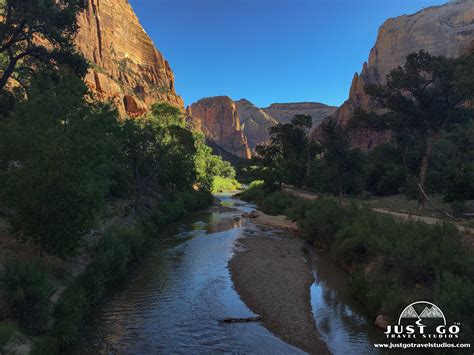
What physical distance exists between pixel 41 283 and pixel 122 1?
605ft

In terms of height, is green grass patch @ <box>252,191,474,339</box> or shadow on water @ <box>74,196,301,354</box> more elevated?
Answer: green grass patch @ <box>252,191,474,339</box>

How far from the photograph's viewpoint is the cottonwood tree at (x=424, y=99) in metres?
30.4

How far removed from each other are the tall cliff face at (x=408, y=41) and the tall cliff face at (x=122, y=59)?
87942 mm

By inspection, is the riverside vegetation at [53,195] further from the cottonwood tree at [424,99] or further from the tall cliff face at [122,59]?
the tall cliff face at [122,59]

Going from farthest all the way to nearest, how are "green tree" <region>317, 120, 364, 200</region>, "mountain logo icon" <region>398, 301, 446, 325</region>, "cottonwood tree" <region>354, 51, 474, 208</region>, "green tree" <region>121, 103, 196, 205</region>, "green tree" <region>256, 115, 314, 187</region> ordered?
"green tree" <region>256, 115, 314, 187</region> < "green tree" <region>317, 120, 364, 200</region> < "green tree" <region>121, 103, 196, 205</region> < "cottonwood tree" <region>354, 51, 474, 208</region> < "mountain logo icon" <region>398, 301, 446, 325</region>

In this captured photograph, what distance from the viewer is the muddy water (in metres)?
11.7

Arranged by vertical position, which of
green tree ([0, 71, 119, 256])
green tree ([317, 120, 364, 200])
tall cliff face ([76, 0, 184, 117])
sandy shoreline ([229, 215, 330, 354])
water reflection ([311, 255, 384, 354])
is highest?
tall cliff face ([76, 0, 184, 117])

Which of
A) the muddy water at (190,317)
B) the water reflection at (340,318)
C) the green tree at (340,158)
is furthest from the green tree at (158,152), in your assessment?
the water reflection at (340,318)

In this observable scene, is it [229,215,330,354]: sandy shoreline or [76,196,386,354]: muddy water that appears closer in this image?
[76,196,386,354]: muddy water

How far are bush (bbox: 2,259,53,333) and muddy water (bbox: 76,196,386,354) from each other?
1.76 metres

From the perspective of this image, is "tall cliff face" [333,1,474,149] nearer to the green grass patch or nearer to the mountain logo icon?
the green grass patch

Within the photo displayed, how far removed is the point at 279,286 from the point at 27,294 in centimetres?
1228

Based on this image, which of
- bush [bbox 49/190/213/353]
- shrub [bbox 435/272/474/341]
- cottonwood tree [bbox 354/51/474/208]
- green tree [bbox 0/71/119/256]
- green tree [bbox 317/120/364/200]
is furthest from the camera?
green tree [bbox 317/120/364/200]

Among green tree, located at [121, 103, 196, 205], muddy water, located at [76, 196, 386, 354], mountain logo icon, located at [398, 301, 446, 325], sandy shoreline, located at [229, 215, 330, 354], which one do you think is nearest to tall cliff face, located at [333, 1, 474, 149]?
green tree, located at [121, 103, 196, 205]
